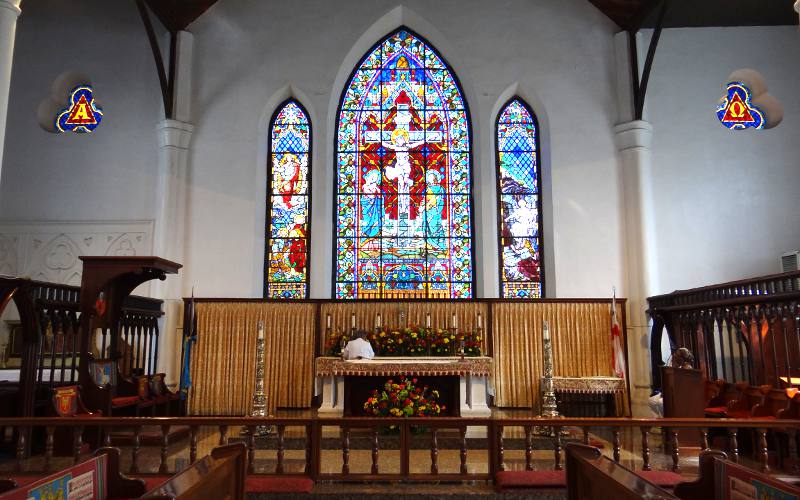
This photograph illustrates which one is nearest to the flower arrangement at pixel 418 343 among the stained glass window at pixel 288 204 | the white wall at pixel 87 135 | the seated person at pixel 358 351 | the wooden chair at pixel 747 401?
the seated person at pixel 358 351

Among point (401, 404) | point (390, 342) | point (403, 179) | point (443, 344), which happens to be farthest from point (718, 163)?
point (401, 404)

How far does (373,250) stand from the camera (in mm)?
11766

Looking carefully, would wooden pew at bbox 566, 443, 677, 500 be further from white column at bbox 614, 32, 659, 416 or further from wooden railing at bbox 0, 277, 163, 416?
white column at bbox 614, 32, 659, 416

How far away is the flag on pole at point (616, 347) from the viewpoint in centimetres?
1042

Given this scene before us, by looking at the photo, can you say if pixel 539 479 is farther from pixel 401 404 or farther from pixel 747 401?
pixel 747 401

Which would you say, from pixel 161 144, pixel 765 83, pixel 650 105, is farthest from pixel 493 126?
pixel 161 144

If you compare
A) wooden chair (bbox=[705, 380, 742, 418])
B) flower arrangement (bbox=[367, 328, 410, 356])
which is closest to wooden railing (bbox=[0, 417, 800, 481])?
wooden chair (bbox=[705, 380, 742, 418])

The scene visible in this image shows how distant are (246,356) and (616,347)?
638 cm

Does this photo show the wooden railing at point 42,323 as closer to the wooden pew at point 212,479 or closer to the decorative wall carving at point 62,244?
the decorative wall carving at point 62,244

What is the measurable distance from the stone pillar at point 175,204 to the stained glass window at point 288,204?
1528mm

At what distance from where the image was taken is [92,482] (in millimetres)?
3488

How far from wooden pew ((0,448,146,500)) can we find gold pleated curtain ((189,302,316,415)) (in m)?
7.06

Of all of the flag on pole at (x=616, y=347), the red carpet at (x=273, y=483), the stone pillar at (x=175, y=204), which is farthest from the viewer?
the stone pillar at (x=175, y=204)

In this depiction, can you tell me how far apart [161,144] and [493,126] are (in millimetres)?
6184
